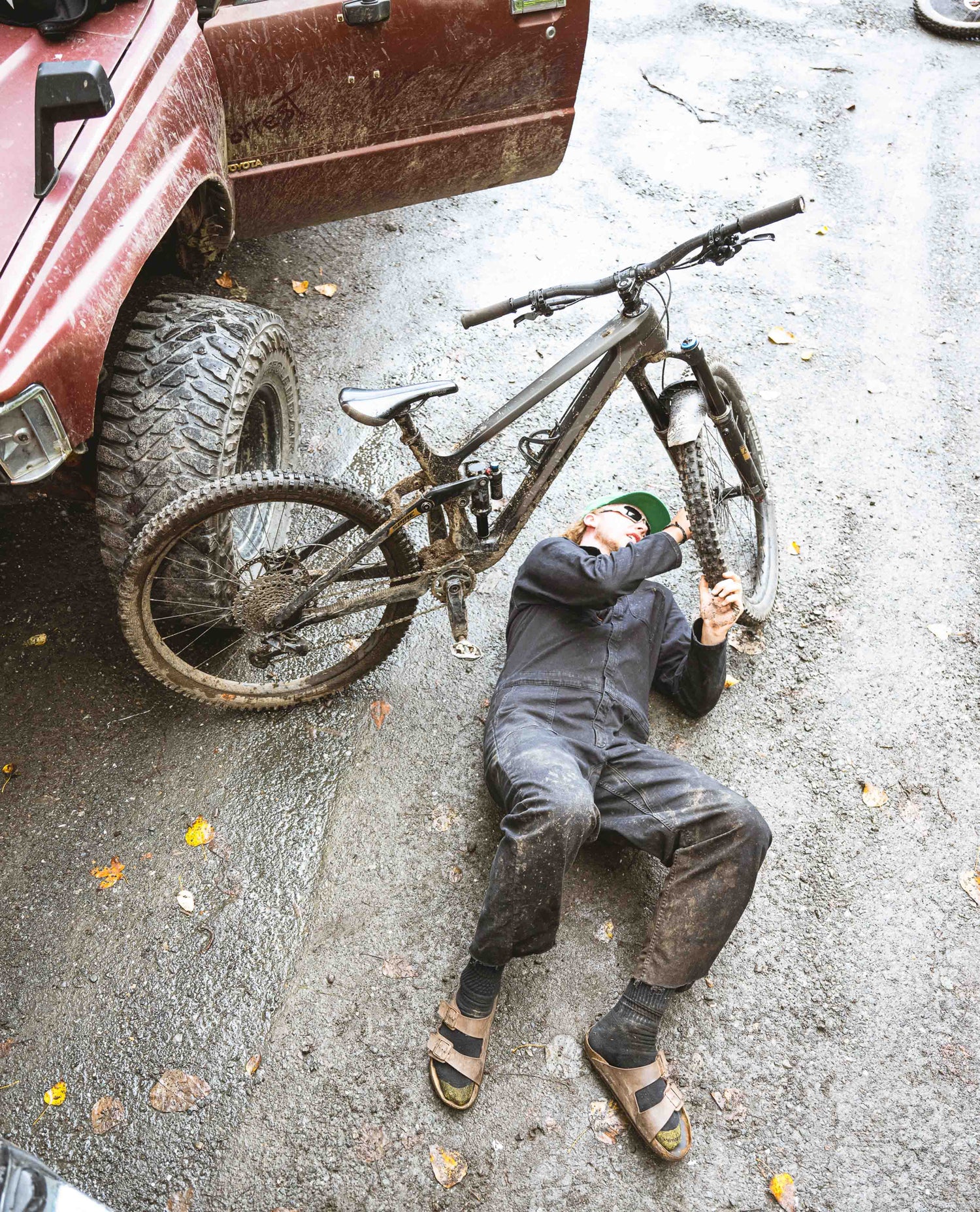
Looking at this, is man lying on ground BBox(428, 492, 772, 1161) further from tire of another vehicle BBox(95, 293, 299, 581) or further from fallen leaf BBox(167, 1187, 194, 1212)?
tire of another vehicle BBox(95, 293, 299, 581)

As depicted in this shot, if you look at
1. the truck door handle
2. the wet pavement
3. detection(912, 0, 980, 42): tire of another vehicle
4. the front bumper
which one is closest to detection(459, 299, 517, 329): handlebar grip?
the front bumper

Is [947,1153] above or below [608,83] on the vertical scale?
below

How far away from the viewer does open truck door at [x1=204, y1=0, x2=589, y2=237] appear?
3393 millimetres

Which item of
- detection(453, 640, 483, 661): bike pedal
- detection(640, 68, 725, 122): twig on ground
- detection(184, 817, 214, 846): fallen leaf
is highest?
detection(640, 68, 725, 122): twig on ground

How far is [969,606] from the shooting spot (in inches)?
161

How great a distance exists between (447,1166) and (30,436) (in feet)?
7.66

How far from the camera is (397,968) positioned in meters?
2.91

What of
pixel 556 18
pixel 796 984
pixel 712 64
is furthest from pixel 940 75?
pixel 796 984

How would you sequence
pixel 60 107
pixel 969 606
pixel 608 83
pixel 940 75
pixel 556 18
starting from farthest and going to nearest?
pixel 940 75 < pixel 608 83 < pixel 969 606 < pixel 556 18 < pixel 60 107

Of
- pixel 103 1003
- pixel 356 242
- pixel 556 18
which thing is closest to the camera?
pixel 103 1003

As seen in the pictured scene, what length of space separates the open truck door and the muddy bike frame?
1.44 m

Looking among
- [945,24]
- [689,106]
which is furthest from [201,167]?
[945,24]

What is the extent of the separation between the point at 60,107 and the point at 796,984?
332 centimetres

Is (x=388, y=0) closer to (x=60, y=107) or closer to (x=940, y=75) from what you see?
(x=60, y=107)
